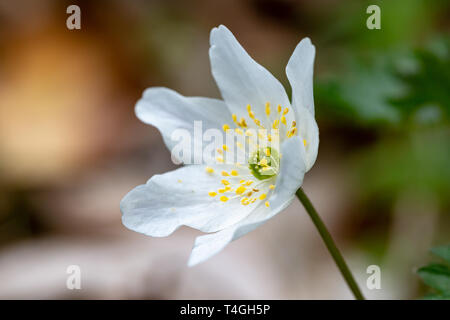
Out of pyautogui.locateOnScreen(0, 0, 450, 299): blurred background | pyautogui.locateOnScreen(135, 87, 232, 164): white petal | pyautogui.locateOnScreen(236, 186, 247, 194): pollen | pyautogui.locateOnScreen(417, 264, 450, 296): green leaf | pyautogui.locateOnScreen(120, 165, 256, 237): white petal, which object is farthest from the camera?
pyautogui.locateOnScreen(0, 0, 450, 299): blurred background

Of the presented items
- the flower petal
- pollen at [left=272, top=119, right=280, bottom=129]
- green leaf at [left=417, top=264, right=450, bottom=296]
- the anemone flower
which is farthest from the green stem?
pollen at [left=272, top=119, right=280, bottom=129]

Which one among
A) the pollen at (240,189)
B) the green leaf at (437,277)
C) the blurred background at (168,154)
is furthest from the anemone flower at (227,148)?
the blurred background at (168,154)

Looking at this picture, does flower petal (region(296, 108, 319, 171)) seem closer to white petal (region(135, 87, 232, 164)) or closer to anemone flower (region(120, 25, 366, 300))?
anemone flower (region(120, 25, 366, 300))

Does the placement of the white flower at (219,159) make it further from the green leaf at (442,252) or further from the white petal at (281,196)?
the green leaf at (442,252)

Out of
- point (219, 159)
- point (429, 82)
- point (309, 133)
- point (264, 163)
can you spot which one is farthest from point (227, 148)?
point (429, 82)

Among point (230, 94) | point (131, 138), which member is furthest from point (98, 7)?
point (230, 94)

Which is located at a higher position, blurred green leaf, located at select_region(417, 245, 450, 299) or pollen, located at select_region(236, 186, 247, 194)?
pollen, located at select_region(236, 186, 247, 194)

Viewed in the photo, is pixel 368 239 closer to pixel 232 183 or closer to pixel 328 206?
pixel 328 206
